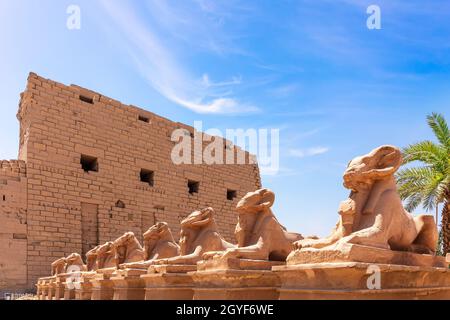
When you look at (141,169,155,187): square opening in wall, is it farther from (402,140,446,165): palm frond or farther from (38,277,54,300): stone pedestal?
(402,140,446,165): palm frond

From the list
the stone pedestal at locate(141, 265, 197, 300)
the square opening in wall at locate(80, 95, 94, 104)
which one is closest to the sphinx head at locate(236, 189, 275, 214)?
the stone pedestal at locate(141, 265, 197, 300)

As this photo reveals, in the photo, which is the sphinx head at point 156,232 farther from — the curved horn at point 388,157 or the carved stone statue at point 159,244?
the curved horn at point 388,157

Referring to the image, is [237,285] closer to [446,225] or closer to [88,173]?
[446,225]

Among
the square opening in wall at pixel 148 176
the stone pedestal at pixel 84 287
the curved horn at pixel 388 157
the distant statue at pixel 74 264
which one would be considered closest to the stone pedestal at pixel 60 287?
the distant statue at pixel 74 264

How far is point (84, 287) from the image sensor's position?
9461 millimetres

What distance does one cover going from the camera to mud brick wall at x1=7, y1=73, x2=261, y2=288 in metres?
14.7

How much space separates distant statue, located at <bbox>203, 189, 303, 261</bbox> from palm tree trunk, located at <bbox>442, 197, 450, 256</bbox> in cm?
639

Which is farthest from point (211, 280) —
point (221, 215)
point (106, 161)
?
point (221, 215)

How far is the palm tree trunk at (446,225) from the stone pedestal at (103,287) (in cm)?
723

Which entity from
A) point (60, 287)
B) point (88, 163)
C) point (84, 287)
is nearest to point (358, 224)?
point (84, 287)

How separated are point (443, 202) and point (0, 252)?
38.0ft

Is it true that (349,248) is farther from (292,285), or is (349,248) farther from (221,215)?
(221,215)

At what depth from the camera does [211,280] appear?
202 inches
